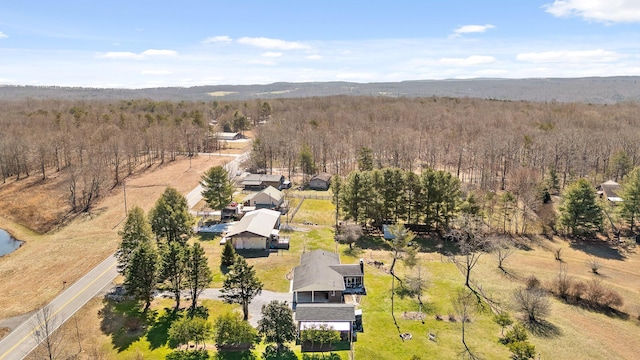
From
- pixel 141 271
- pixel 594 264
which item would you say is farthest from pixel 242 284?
pixel 594 264

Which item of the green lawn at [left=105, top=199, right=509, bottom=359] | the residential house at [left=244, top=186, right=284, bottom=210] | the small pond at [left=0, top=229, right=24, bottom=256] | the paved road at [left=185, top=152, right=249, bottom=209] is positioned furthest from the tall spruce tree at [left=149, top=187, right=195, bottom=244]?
the small pond at [left=0, top=229, right=24, bottom=256]

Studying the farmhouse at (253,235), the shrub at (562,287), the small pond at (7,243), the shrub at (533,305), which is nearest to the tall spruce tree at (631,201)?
the shrub at (562,287)

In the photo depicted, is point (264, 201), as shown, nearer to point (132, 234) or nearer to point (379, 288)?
point (132, 234)

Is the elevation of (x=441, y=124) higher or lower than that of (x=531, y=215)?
higher

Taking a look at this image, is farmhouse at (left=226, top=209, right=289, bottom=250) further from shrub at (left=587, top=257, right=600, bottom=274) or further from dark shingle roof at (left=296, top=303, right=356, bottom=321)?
shrub at (left=587, top=257, right=600, bottom=274)

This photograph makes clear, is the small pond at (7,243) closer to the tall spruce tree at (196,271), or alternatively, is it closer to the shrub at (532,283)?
the tall spruce tree at (196,271)

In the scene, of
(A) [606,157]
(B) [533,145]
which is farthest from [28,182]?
(A) [606,157]

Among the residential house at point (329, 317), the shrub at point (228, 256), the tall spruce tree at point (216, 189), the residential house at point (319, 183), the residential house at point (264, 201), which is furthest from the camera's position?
the residential house at point (319, 183)

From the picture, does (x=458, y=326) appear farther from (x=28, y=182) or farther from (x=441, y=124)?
(x=441, y=124)
